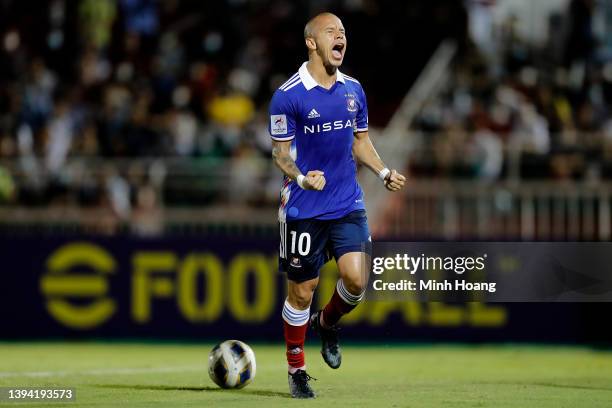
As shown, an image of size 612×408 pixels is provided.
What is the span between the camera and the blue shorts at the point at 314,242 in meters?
11.4

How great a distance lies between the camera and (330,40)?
36.7ft

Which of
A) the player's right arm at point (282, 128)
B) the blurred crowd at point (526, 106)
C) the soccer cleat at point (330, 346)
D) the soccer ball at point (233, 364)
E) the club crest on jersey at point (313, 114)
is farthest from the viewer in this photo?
the blurred crowd at point (526, 106)

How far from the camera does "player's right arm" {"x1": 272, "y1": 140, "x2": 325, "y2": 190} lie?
1057cm

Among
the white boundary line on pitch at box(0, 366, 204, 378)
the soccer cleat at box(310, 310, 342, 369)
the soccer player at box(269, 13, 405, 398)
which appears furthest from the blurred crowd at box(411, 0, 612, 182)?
the soccer player at box(269, 13, 405, 398)

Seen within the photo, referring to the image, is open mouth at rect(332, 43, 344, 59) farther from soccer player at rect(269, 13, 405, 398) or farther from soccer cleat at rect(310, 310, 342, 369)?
soccer cleat at rect(310, 310, 342, 369)

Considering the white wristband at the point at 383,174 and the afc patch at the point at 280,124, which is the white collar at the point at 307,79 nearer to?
the afc patch at the point at 280,124

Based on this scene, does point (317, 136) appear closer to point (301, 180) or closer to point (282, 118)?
point (282, 118)

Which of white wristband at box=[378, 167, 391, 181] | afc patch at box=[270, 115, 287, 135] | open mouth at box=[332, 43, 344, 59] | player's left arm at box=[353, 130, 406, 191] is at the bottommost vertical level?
white wristband at box=[378, 167, 391, 181]

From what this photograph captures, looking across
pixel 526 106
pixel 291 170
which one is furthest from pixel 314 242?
pixel 526 106

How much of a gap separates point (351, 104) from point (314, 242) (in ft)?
3.76

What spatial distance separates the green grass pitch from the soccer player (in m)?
0.82

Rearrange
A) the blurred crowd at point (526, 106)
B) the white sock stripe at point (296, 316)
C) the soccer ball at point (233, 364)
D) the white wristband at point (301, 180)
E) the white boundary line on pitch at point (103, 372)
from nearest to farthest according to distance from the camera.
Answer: the white wristband at point (301, 180)
the white sock stripe at point (296, 316)
the soccer ball at point (233, 364)
the white boundary line on pitch at point (103, 372)
the blurred crowd at point (526, 106)

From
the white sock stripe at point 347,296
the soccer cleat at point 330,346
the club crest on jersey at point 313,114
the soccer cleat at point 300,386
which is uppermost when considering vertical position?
the club crest on jersey at point 313,114

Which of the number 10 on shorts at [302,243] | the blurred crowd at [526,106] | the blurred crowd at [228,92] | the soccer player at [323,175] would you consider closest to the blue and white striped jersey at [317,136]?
the soccer player at [323,175]
